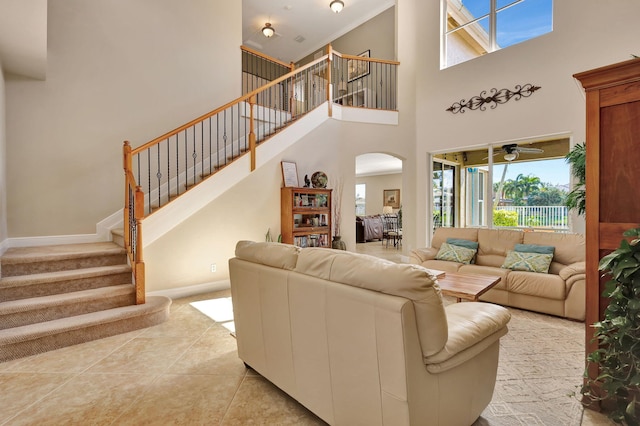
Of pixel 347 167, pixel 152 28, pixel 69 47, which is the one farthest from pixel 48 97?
pixel 347 167

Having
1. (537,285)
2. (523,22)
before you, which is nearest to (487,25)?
(523,22)

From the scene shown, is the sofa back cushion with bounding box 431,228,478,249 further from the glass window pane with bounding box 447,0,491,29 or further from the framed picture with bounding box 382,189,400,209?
the framed picture with bounding box 382,189,400,209

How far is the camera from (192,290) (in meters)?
4.15

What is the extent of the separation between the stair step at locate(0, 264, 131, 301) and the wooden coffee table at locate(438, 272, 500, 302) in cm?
339

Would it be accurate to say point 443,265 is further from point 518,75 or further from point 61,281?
point 61,281

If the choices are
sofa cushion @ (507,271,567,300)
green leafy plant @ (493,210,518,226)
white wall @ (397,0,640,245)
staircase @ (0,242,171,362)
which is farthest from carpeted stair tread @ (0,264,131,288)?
green leafy plant @ (493,210,518,226)

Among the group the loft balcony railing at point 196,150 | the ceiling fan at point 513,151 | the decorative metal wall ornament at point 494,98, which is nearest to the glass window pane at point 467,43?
the decorative metal wall ornament at point 494,98

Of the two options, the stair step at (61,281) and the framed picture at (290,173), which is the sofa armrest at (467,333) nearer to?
the stair step at (61,281)

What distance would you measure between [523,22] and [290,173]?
471 centimetres

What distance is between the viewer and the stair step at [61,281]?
2.89 meters

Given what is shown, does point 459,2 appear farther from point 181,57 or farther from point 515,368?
point 515,368

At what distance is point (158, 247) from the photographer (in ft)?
12.7

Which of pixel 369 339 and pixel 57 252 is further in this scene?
pixel 57 252

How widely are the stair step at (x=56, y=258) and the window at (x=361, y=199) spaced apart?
11.1 metres
